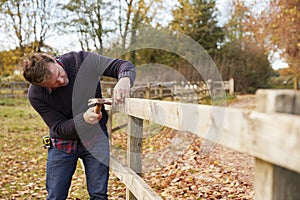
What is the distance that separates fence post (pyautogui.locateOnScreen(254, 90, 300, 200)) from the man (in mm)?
1685

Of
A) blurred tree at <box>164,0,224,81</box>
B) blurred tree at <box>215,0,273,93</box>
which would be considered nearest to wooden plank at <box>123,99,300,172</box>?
blurred tree at <box>164,0,224,81</box>

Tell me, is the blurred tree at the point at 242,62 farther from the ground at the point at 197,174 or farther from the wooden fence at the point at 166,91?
the ground at the point at 197,174

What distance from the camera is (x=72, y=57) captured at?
302 centimetres

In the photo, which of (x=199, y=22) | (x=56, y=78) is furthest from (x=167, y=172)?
(x=199, y=22)

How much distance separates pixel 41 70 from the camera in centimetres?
256

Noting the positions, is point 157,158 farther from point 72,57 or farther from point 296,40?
point 296,40

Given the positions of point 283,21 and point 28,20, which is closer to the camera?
point 283,21

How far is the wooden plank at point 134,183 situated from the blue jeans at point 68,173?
0.14 metres

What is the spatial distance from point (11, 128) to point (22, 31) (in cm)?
1326

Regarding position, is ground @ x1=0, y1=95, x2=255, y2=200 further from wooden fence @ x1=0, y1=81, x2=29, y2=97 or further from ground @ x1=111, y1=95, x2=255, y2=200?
wooden fence @ x1=0, y1=81, x2=29, y2=97

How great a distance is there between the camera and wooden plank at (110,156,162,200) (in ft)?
7.65

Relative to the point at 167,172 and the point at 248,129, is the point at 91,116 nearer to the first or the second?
the point at 248,129

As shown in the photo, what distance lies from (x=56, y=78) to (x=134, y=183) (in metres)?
0.95

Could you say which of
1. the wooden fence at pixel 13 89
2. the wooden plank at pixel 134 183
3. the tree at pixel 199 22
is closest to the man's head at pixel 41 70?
the wooden plank at pixel 134 183
